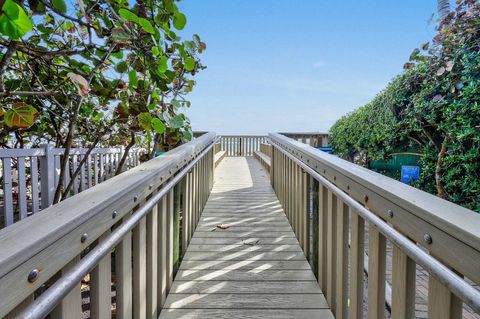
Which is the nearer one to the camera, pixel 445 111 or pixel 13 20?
pixel 13 20

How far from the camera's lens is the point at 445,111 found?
312 cm

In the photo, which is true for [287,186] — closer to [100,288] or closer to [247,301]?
[247,301]

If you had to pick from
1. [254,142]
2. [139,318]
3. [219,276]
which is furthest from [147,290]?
[254,142]

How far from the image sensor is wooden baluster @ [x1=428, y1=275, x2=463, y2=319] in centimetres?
74

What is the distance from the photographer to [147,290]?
5.02 ft

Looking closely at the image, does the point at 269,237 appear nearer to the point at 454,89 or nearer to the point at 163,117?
the point at 163,117

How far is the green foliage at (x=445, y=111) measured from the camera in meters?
2.83

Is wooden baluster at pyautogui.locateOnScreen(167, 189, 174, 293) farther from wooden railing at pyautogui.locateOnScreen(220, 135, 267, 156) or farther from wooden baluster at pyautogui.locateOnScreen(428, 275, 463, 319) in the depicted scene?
wooden railing at pyautogui.locateOnScreen(220, 135, 267, 156)

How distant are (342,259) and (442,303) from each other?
75 cm

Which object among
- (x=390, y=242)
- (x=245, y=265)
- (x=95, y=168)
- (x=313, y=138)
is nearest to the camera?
(x=390, y=242)

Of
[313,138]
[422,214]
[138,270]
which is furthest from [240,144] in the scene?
[422,214]

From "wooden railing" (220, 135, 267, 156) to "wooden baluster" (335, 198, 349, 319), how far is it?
12.3 metres

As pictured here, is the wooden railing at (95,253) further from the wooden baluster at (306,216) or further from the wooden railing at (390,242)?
the wooden baluster at (306,216)

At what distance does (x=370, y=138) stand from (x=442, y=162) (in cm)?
197
